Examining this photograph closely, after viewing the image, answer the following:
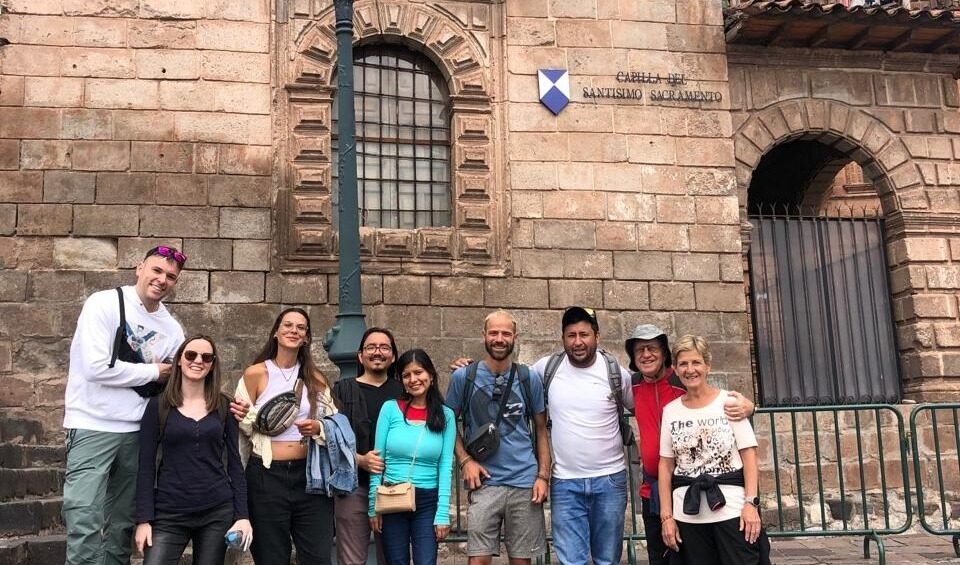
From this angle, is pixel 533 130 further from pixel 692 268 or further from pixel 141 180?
pixel 141 180

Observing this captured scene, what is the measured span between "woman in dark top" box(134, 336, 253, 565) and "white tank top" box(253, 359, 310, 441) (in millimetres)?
234

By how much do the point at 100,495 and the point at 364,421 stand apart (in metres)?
1.42

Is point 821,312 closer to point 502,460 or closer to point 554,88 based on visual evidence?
point 554,88

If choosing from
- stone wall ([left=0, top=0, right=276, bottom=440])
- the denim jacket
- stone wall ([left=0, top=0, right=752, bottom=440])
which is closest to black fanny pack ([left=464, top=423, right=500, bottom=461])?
the denim jacket

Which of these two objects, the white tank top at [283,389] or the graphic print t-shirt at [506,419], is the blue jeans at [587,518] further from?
the white tank top at [283,389]

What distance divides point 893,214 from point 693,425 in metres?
7.16

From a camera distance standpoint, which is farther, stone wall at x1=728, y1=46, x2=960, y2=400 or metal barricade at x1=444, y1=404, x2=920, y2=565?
stone wall at x1=728, y1=46, x2=960, y2=400

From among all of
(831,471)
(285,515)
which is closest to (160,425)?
(285,515)

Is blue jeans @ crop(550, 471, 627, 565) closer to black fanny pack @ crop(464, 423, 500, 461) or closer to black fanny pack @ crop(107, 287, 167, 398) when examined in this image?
black fanny pack @ crop(464, 423, 500, 461)

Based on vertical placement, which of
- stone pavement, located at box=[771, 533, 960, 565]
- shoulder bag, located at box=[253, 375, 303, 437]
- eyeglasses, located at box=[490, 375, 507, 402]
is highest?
eyeglasses, located at box=[490, 375, 507, 402]

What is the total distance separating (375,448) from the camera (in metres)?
4.54

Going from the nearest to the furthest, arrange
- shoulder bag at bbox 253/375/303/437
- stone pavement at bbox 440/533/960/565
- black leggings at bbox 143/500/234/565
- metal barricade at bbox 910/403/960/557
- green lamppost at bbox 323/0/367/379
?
1. black leggings at bbox 143/500/234/565
2. shoulder bag at bbox 253/375/303/437
3. green lamppost at bbox 323/0/367/379
4. stone pavement at bbox 440/533/960/565
5. metal barricade at bbox 910/403/960/557

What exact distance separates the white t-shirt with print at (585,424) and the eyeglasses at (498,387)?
0.33m

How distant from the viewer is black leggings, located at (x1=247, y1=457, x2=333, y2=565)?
425cm
